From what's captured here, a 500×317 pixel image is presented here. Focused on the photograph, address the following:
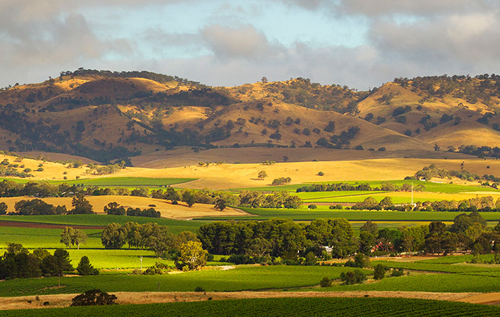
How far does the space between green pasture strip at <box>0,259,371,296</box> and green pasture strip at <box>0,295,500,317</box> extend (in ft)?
42.0

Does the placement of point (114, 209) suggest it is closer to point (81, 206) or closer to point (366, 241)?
point (81, 206)

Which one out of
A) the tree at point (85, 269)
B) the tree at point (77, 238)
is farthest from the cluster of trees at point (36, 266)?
the tree at point (77, 238)

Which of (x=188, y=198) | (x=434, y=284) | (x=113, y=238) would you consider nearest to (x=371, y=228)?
(x=434, y=284)

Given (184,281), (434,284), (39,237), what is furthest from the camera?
(39,237)

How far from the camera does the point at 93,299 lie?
235ft

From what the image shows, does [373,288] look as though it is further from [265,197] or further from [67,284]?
[265,197]

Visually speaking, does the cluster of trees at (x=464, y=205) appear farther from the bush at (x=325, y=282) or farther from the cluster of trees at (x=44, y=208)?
the bush at (x=325, y=282)

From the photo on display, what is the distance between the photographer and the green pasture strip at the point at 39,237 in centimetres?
12012

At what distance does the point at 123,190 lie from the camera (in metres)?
186

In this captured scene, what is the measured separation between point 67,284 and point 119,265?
18337 mm

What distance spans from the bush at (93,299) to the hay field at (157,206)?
86.8 m

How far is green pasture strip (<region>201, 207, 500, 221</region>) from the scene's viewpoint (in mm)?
152375

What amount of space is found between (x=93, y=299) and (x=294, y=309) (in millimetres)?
19852

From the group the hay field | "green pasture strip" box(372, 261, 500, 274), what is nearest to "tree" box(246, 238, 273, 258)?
"green pasture strip" box(372, 261, 500, 274)
